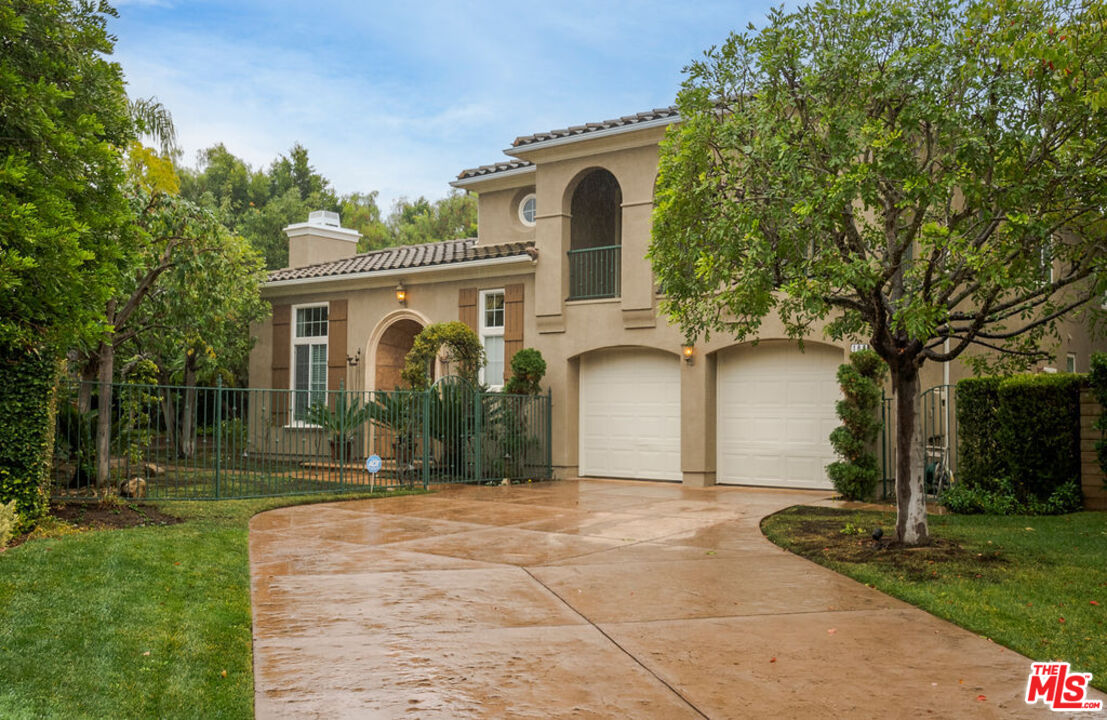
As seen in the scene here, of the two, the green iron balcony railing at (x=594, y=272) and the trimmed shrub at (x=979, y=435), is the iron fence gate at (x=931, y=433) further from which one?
the green iron balcony railing at (x=594, y=272)

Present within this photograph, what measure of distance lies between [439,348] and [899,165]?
10.7 m

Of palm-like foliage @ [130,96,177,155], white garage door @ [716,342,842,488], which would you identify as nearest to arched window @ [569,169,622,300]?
white garage door @ [716,342,842,488]

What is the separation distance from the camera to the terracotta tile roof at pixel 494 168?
1836 centimetres

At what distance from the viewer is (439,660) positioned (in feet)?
15.6

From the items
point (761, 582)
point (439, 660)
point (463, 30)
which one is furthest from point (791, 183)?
point (463, 30)

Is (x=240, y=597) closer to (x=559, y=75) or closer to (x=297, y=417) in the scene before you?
Answer: (x=297, y=417)

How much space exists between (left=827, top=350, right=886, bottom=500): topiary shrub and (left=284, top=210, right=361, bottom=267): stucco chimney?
14.5 m

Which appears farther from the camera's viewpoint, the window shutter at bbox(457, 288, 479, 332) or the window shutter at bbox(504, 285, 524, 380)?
the window shutter at bbox(457, 288, 479, 332)

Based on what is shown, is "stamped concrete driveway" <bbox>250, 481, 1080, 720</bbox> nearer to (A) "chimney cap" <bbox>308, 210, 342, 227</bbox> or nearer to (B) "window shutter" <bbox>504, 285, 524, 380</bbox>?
(B) "window shutter" <bbox>504, 285, 524, 380</bbox>

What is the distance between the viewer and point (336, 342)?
2011 cm

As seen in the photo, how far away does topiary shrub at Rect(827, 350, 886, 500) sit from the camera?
12389 mm

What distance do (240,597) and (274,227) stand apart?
93.4 ft

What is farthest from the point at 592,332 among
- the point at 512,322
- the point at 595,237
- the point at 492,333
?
the point at 492,333

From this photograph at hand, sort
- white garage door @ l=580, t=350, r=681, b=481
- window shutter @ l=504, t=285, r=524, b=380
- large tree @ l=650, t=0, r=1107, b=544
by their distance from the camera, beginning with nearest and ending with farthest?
1. large tree @ l=650, t=0, r=1107, b=544
2. white garage door @ l=580, t=350, r=681, b=481
3. window shutter @ l=504, t=285, r=524, b=380
